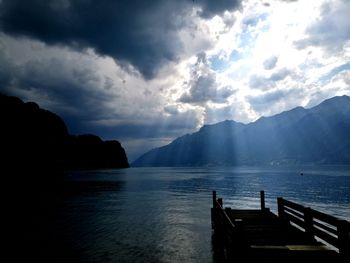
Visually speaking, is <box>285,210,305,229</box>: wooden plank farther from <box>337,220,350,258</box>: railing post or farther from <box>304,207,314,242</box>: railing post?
<box>337,220,350,258</box>: railing post

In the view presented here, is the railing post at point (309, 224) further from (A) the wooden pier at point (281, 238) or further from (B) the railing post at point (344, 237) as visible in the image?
(B) the railing post at point (344, 237)

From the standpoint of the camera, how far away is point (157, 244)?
20750mm

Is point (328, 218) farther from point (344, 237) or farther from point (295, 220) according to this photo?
point (295, 220)

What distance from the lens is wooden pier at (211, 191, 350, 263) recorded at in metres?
11.2

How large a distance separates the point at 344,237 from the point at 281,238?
16.7ft

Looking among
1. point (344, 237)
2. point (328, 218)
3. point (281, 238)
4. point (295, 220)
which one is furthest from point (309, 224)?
point (344, 237)

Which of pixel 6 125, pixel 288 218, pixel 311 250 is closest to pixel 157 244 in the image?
pixel 288 218

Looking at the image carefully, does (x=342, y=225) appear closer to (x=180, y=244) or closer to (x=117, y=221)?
(x=180, y=244)

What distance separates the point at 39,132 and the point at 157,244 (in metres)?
202

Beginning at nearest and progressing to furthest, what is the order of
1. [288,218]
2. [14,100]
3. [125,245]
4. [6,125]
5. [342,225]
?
[342,225], [288,218], [125,245], [6,125], [14,100]

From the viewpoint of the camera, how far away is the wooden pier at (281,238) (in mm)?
11180

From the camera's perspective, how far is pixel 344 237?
10969mm

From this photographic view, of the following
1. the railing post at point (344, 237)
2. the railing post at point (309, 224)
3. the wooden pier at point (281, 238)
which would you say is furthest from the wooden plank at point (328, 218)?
the railing post at point (309, 224)

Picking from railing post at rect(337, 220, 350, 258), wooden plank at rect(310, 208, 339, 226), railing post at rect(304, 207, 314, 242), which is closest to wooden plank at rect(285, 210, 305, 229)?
railing post at rect(304, 207, 314, 242)
